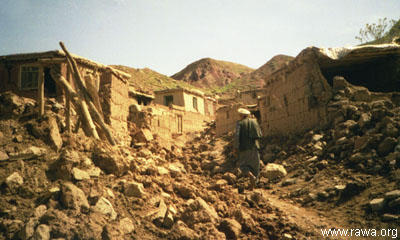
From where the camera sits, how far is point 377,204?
151 inches

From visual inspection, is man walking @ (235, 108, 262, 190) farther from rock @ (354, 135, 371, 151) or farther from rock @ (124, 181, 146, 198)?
rock @ (124, 181, 146, 198)

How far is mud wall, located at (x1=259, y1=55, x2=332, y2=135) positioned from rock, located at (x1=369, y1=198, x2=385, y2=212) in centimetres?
357

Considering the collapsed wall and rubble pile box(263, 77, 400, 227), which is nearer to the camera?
rubble pile box(263, 77, 400, 227)

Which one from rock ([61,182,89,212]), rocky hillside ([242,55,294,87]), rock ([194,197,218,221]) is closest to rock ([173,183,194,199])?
rock ([194,197,218,221])

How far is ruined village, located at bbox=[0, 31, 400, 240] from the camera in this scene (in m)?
3.29

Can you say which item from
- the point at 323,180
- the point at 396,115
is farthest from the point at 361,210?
the point at 396,115

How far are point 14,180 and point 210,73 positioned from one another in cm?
5954

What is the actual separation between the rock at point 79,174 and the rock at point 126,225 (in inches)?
34.7

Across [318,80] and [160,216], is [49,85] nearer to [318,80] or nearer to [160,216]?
[318,80]

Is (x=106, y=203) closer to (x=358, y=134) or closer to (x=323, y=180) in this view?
(x=323, y=180)

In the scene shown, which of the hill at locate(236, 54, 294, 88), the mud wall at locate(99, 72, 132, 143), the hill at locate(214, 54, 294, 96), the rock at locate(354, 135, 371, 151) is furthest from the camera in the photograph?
the hill at locate(236, 54, 294, 88)

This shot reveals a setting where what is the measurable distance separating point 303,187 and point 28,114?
507 cm

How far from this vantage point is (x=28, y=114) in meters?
4.93

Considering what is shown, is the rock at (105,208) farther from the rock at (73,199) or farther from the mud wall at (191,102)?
the mud wall at (191,102)
